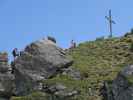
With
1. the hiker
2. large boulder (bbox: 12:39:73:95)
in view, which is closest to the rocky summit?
large boulder (bbox: 12:39:73:95)

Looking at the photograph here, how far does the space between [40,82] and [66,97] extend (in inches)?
109

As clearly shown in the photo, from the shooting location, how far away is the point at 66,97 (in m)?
30.7

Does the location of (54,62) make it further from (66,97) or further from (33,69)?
(66,97)

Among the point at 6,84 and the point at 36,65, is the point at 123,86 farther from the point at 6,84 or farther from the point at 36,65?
the point at 6,84

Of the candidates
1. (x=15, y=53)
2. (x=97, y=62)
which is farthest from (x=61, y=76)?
(x=15, y=53)

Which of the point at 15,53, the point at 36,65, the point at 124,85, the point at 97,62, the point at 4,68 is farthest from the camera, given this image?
the point at 15,53

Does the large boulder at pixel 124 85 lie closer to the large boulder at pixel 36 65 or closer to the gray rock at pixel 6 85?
the large boulder at pixel 36 65

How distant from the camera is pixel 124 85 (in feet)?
95.1

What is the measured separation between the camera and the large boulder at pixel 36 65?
109ft

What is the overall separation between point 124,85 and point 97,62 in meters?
8.88

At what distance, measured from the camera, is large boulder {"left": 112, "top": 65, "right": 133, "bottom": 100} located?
1126 inches

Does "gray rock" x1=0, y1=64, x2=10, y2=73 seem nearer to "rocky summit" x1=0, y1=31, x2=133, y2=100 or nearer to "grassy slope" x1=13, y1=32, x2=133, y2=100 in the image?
"rocky summit" x1=0, y1=31, x2=133, y2=100

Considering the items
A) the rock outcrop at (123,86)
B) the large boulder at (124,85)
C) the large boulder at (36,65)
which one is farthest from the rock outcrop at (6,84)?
the large boulder at (124,85)

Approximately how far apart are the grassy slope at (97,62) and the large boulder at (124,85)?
6.61ft
